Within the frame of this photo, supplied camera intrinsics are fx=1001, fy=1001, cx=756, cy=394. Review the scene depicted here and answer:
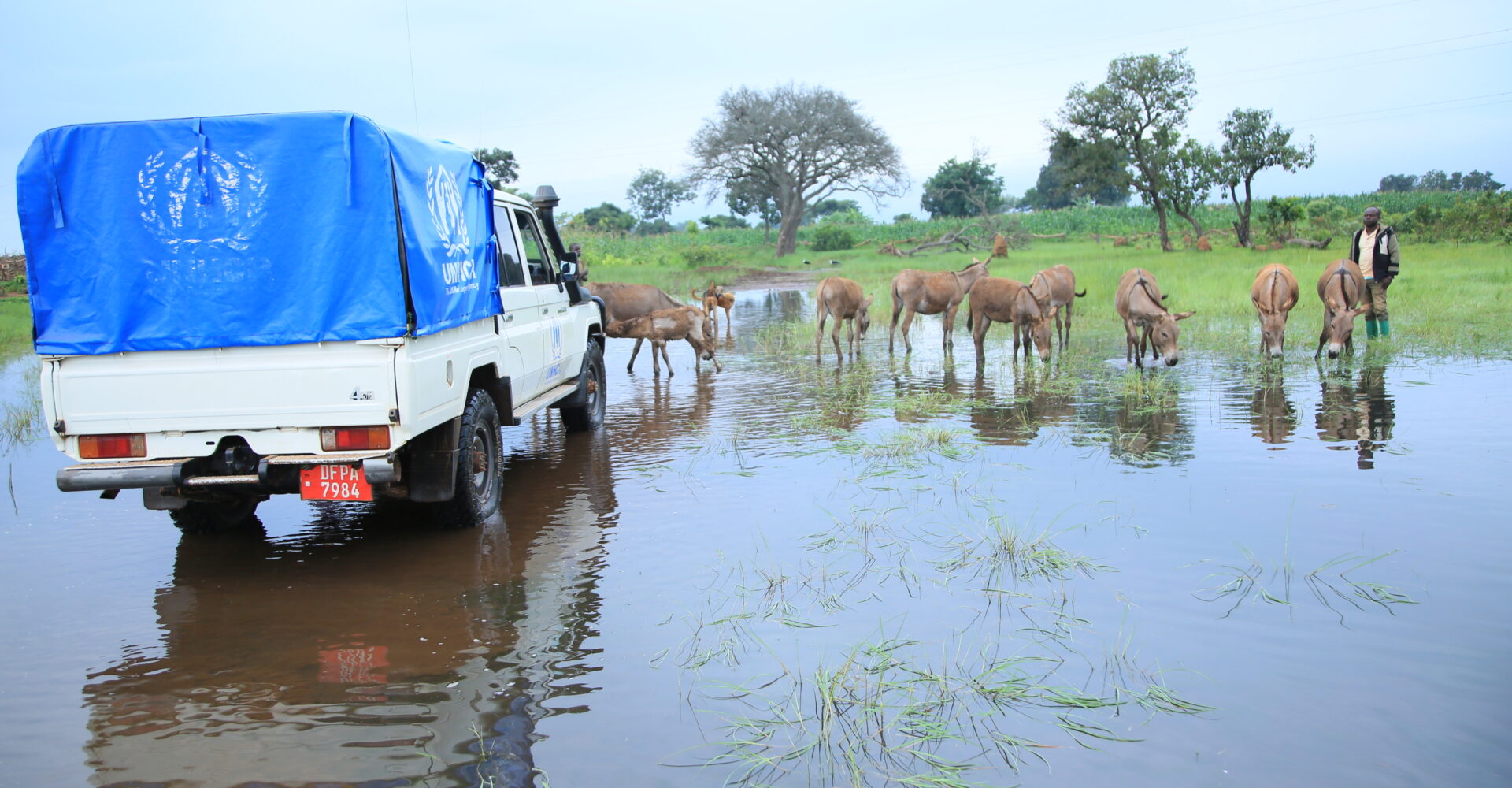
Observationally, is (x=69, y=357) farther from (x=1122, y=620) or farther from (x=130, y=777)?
(x=1122, y=620)

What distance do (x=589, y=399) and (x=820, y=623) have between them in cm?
557

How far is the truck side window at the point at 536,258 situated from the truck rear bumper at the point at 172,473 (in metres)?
3.32

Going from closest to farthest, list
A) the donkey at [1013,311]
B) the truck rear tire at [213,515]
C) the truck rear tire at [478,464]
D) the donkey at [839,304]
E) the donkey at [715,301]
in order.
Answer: the truck rear tire at [478,464] → the truck rear tire at [213,515] → the donkey at [1013,311] → the donkey at [839,304] → the donkey at [715,301]

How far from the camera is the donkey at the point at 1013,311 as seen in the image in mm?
13367

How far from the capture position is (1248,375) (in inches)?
456

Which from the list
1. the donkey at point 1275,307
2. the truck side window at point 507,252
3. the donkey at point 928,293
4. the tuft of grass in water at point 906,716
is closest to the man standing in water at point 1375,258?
the donkey at point 1275,307

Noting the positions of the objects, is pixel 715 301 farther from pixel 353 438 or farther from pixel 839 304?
pixel 353 438

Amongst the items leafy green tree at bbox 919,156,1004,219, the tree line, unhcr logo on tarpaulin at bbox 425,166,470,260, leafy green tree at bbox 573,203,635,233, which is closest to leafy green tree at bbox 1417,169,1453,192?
the tree line

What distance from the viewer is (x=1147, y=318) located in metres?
12.7

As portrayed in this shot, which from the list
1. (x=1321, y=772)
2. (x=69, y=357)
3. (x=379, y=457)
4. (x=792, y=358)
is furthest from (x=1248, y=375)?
(x=69, y=357)

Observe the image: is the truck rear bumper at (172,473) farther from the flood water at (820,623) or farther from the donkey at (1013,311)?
the donkey at (1013,311)

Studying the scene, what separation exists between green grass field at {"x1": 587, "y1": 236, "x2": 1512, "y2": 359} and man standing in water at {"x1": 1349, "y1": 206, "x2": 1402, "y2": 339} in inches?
24.8

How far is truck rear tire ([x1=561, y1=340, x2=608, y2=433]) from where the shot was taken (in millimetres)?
9695

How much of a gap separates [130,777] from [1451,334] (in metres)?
15.7
